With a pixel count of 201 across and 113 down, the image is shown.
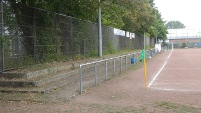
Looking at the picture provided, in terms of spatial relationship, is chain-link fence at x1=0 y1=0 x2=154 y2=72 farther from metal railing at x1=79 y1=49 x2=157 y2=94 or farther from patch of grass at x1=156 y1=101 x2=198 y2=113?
patch of grass at x1=156 y1=101 x2=198 y2=113

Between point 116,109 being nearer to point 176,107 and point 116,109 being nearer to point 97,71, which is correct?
point 176,107

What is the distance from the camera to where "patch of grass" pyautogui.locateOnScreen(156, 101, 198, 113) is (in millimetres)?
8081

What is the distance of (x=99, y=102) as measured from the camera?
9.26m

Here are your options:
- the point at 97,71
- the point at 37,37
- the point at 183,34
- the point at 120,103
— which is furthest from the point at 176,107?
the point at 183,34

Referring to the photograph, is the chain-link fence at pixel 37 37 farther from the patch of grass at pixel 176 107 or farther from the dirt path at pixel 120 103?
the patch of grass at pixel 176 107

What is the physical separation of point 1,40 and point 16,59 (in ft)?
Answer: 4.49

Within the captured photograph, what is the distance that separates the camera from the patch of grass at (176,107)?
808cm

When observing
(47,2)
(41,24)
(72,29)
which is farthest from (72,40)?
(41,24)

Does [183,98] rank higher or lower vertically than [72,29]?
lower

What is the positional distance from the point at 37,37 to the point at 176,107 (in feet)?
26.6

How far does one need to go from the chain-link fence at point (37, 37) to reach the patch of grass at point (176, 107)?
6063 mm

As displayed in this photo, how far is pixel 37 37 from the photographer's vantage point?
48.1 ft

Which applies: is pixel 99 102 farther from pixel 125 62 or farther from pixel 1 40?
pixel 125 62

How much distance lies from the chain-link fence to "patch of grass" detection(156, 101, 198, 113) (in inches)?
239
